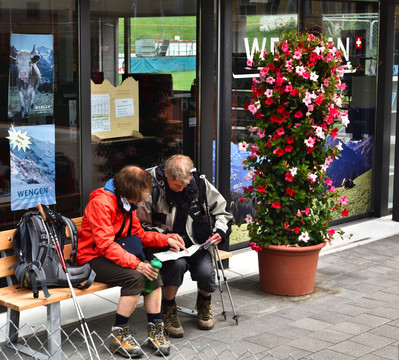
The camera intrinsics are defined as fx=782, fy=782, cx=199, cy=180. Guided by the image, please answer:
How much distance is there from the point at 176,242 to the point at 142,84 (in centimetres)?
183

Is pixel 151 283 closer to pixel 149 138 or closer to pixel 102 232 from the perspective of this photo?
pixel 102 232

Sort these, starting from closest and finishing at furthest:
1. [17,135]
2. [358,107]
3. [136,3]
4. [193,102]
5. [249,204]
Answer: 1. [17,135]
2. [136,3]
3. [193,102]
4. [249,204]
5. [358,107]

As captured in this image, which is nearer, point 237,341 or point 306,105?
point 237,341

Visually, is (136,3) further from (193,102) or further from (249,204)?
(249,204)

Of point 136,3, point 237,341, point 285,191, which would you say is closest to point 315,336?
point 237,341

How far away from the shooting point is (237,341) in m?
5.58

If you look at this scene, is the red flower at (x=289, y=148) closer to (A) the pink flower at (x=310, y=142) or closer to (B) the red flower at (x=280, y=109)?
(A) the pink flower at (x=310, y=142)

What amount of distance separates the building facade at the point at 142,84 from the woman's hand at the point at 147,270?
4.00ft

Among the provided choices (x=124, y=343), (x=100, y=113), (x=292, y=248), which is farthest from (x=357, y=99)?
(x=124, y=343)

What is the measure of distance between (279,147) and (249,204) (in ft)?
6.28

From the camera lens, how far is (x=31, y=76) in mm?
6016

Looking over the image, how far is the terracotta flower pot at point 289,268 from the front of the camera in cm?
652

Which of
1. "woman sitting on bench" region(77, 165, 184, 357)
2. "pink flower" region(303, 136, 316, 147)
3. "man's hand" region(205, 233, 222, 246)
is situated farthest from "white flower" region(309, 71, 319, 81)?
"woman sitting on bench" region(77, 165, 184, 357)

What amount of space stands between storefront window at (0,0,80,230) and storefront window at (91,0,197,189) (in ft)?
0.95
